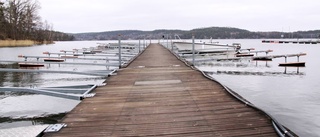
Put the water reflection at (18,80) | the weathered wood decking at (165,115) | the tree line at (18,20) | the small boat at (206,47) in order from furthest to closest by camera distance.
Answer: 1. the tree line at (18,20)
2. the small boat at (206,47)
3. the water reflection at (18,80)
4. the weathered wood decking at (165,115)

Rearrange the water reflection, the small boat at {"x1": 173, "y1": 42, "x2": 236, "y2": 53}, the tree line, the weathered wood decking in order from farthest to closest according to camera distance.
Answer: the tree line, the small boat at {"x1": 173, "y1": 42, "x2": 236, "y2": 53}, the water reflection, the weathered wood decking

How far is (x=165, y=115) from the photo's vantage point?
4.46 metres

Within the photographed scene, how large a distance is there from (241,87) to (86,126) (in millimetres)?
10462

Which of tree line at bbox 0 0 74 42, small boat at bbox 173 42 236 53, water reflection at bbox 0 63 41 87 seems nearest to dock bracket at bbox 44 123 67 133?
water reflection at bbox 0 63 41 87

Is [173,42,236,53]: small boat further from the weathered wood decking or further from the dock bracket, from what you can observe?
the dock bracket

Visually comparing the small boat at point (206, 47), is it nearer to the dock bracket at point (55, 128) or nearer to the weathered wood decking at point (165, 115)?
the weathered wood decking at point (165, 115)

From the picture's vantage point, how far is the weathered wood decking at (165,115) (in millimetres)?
3676

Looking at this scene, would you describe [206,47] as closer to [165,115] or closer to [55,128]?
[165,115]

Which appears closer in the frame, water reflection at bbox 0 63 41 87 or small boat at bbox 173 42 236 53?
water reflection at bbox 0 63 41 87

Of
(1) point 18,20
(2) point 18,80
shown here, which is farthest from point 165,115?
(1) point 18,20

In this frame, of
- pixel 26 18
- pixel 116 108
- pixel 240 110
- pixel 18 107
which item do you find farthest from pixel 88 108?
pixel 26 18

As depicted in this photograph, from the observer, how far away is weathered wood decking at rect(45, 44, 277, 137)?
368cm

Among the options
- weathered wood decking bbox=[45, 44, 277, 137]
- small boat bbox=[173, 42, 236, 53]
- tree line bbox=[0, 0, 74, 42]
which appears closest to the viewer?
weathered wood decking bbox=[45, 44, 277, 137]

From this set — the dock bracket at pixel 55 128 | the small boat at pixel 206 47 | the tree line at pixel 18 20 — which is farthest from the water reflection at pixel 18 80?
the tree line at pixel 18 20
